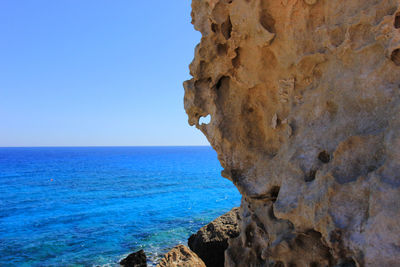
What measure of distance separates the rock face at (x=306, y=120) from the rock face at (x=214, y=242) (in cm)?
364

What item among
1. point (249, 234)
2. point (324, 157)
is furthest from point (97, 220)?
point (324, 157)

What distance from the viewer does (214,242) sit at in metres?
8.12

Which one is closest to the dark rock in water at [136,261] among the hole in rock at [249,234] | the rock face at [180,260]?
the rock face at [180,260]

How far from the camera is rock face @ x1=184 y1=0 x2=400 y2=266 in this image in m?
2.56

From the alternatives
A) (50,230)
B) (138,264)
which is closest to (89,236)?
(50,230)

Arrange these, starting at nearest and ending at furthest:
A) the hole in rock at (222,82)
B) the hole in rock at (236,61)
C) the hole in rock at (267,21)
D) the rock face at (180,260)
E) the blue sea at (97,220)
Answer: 1. the hole in rock at (267,21)
2. the hole in rock at (236,61)
3. the hole in rock at (222,82)
4. the rock face at (180,260)
5. the blue sea at (97,220)

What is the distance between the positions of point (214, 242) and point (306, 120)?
5699 millimetres

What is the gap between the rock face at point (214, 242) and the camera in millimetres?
8047

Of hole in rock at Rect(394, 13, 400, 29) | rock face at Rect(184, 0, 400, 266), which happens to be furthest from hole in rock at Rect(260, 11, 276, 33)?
hole in rock at Rect(394, 13, 400, 29)

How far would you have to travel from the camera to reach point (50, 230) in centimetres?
1434

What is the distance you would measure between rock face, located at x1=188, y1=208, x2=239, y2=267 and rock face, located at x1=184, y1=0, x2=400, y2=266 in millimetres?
3641

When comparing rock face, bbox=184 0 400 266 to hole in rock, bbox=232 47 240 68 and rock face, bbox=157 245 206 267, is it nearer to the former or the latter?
hole in rock, bbox=232 47 240 68

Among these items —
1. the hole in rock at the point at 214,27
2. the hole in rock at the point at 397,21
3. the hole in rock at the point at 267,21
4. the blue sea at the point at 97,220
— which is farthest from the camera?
the blue sea at the point at 97,220

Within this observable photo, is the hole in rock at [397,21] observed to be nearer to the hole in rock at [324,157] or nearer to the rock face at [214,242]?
the hole in rock at [324,157]
